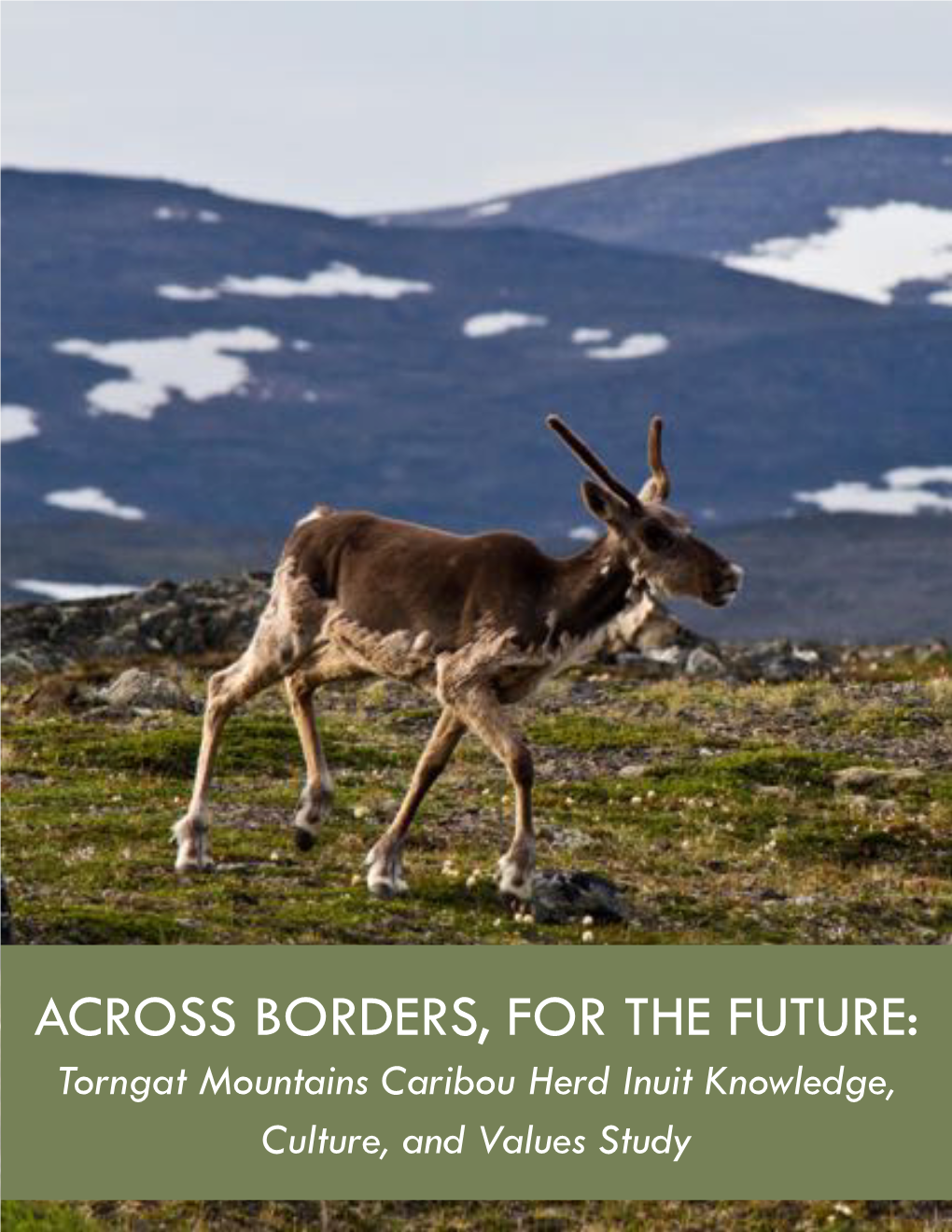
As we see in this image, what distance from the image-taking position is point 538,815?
33.4 m

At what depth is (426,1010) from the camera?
21031 mm

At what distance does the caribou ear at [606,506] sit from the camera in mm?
26719

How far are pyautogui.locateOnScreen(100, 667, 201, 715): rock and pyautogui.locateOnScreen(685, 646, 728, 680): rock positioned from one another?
1081 cm

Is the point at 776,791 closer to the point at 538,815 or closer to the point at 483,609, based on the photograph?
the point at 538,815

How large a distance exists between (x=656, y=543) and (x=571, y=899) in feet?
10.6

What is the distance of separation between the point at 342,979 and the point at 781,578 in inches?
5875

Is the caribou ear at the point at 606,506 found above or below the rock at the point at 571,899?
above

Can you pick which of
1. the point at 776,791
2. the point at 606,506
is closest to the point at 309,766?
the point at 606,506

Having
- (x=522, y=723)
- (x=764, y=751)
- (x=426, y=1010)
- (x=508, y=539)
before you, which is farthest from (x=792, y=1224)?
(x=522, y=723)

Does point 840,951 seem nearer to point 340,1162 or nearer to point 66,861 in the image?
point 340,1162

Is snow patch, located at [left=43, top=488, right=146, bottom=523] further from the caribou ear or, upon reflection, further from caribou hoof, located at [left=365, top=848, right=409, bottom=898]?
the caribou ear

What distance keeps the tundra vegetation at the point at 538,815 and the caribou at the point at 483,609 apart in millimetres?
956

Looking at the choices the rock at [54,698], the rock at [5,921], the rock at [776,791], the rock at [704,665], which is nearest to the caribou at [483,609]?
the rock at [5,921]

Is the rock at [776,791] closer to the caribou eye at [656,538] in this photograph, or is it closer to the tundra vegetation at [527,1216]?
the caribou eye at [656,538]
